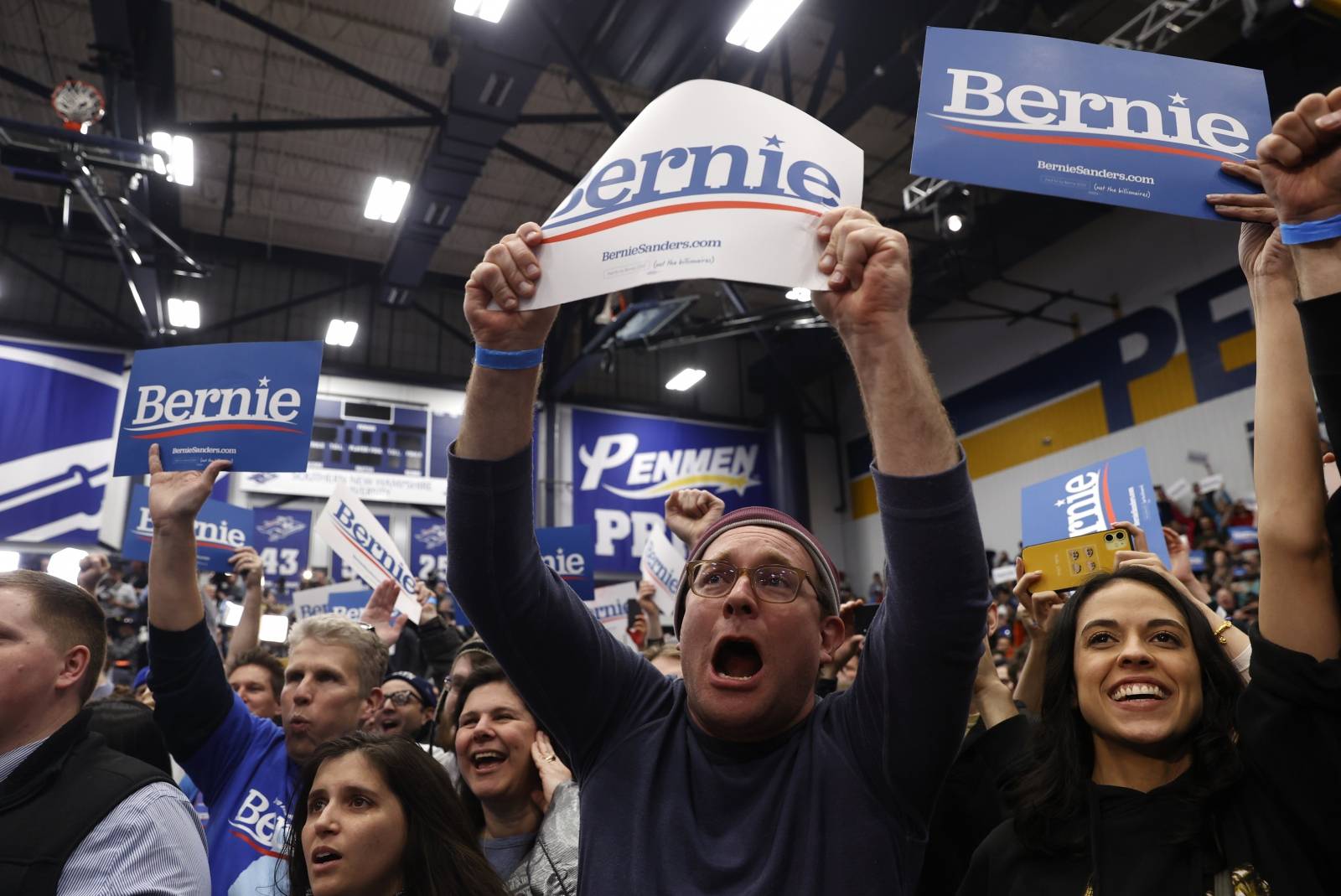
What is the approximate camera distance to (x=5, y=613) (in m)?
1.97

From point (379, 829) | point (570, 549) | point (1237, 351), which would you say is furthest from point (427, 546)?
point (379, 829)

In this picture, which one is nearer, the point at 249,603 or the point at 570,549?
the point at 249,603

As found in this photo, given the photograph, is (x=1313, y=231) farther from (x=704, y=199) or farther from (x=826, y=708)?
(x=826, y=708)

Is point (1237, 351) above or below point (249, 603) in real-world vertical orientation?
Answer: above

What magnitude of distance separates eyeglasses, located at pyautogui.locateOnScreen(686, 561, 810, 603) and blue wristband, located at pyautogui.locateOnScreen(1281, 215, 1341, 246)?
781 millimetres

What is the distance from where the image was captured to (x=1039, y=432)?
13992mm

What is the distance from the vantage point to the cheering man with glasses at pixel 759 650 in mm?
1174

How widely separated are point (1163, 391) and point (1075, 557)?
11114 millimetres

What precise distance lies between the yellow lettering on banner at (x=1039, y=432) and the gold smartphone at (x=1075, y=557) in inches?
451

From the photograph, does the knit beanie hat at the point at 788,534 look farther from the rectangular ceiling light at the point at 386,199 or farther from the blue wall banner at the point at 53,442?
the blue wall banner at the point at 53,442

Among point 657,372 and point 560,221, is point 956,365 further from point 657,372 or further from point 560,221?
point 560,221

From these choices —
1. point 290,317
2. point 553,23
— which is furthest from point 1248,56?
point 290,317

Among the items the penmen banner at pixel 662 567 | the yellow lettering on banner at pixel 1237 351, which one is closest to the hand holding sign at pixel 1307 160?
the penmen banner at pixel 662 567

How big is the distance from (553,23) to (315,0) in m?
3.16
